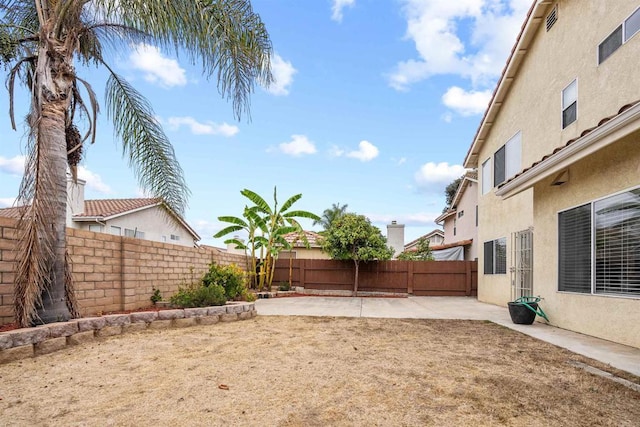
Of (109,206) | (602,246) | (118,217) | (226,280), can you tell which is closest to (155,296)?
(226,280)

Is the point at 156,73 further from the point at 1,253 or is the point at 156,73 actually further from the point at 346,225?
the point at 346,225

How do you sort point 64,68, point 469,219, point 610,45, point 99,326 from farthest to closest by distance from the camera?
point 469,219 → point 610,45 → point 99,326 → point 64,68

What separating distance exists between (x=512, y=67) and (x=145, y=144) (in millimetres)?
10346

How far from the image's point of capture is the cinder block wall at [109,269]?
5516 millimetres

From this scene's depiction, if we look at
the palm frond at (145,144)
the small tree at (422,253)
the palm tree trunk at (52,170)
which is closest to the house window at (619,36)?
the palm frond at (145,144)

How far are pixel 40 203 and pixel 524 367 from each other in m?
7.01

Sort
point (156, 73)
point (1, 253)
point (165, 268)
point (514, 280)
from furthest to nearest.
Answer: point (514, 280) < point (165, 268) < point (156, 73) < point (1, 253)

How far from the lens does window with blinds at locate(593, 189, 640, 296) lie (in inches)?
235

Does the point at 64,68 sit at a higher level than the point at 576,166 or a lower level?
higher

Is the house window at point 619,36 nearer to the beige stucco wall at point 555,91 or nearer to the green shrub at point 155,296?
the beige stucco wall at point 555,91

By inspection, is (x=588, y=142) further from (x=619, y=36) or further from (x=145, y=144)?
(x=145, y=144)

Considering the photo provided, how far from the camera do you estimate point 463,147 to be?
1812 centimetres

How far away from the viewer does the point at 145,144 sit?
7.48 meters

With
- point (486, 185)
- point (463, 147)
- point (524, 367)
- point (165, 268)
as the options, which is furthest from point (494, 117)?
point (165, 268)
